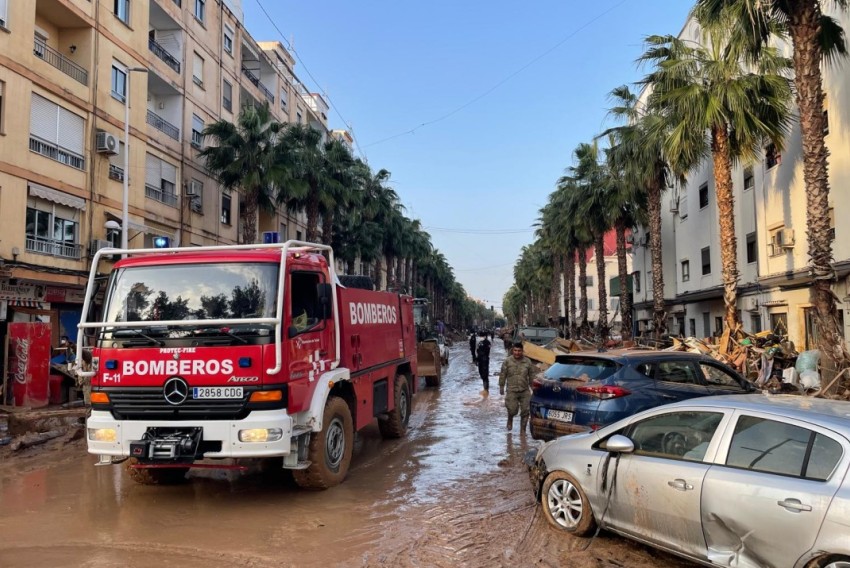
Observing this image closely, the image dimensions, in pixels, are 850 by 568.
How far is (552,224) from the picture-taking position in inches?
1609

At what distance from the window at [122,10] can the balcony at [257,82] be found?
1181cm

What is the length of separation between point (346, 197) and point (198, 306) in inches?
1046

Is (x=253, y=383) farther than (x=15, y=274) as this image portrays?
No

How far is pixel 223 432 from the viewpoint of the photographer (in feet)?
19.5

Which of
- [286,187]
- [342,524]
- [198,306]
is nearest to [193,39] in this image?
[286,187]

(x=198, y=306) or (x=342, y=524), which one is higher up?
(x=198, y=306)

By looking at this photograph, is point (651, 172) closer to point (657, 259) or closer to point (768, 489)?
point (657, 259)

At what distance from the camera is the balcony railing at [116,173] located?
71.7 ft

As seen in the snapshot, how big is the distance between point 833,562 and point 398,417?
25.2 feet

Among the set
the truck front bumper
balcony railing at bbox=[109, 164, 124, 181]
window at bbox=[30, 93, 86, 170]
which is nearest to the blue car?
the truck front bumper

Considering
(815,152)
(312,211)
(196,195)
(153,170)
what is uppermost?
(153,170)

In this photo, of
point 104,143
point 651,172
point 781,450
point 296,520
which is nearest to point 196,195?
point 104,143

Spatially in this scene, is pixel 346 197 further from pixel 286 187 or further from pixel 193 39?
pixel 193 39

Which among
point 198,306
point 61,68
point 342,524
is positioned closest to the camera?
point 342,524
